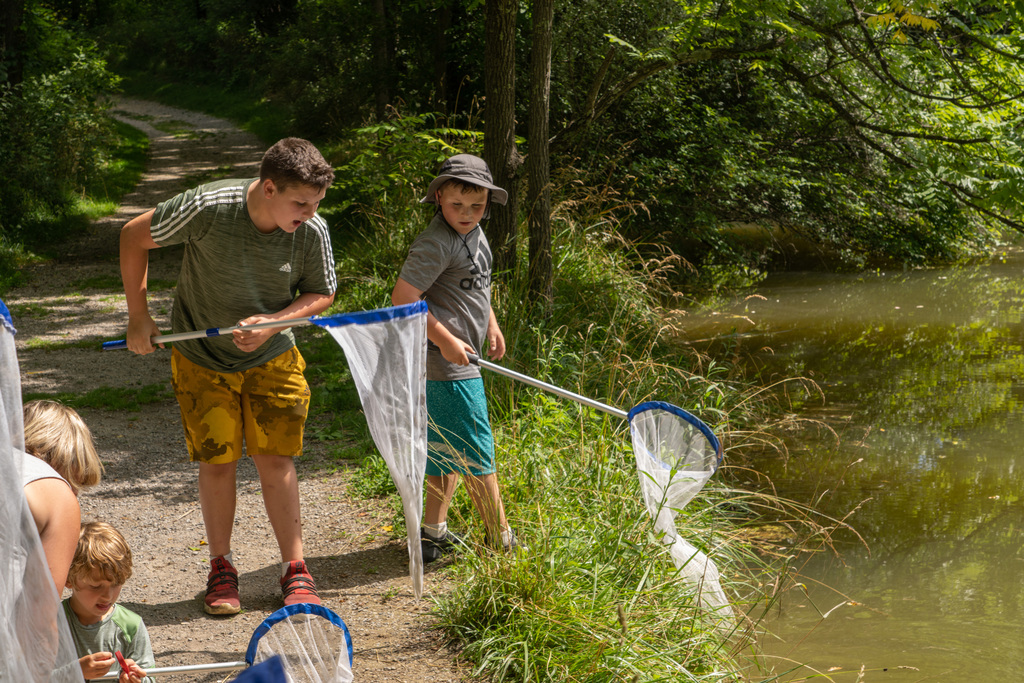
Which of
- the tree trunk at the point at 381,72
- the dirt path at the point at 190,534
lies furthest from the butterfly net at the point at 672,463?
the tree trunk at the point at 381,72

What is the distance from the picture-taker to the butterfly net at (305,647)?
2.66m

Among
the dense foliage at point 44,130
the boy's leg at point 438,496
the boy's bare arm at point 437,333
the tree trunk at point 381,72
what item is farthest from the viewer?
the tree trunk at point 381,72

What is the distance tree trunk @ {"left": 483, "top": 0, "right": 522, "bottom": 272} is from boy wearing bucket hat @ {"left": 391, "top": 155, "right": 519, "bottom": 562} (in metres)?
2.61

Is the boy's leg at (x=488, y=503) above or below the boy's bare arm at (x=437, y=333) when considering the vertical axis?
below

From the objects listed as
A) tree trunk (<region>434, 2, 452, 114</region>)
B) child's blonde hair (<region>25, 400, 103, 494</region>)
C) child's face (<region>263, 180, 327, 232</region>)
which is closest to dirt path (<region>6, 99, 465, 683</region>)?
child's blonde hair (<region>25, 400, 103, 494</region>)

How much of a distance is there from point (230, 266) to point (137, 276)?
0.36 meters

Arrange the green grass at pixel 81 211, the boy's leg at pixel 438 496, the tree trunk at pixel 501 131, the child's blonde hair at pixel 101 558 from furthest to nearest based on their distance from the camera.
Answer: the green grass at pixel 81 211
the tree trunk at pixel 501 131
the boy's leg at pixel 438 496
the child's blonde hair at pixel 101 558

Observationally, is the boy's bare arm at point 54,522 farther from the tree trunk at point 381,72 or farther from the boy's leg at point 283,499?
the tree trunk at point 381,72

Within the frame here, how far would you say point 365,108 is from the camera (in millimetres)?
15820

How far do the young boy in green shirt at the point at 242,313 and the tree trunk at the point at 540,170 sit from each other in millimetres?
2983

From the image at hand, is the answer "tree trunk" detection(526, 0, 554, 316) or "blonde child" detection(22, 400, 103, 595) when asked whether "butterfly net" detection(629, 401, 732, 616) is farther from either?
"tree trunk" detection(526, 0, 554, 316)

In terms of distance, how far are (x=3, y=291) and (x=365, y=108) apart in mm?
→ 8154

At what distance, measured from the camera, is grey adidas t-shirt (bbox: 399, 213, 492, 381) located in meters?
3.43

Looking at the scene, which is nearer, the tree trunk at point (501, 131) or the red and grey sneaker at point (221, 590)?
the red and grey sneaker at point (221, 590)
